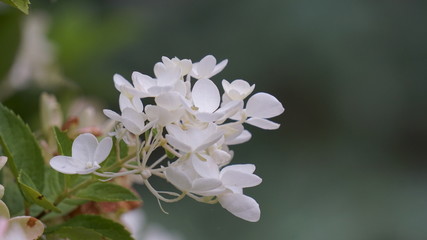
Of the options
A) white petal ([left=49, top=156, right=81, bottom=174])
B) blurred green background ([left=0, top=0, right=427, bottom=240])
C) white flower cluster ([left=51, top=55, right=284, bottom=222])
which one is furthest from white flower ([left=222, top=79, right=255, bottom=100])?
blurred green background ([left=0, top=0, right=427, bottom=240])

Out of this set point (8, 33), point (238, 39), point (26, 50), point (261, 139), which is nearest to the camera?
point (8, 33)

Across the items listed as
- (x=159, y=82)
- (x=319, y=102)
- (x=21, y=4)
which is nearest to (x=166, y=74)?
(x=159, y=82)

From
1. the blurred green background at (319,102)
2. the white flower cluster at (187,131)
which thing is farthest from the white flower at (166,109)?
the blurred green background at (319,102)

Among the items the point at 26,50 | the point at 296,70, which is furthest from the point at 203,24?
the point at 26,50

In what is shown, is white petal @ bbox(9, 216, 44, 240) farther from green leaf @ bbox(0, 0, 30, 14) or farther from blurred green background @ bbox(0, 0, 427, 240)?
blurred green background @ bbox(0, 0, 427, 240)

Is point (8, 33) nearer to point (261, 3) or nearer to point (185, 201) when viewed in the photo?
point (185, 201)

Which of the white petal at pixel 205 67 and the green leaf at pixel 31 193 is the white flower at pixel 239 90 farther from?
the green leaf at pixel 31 193
